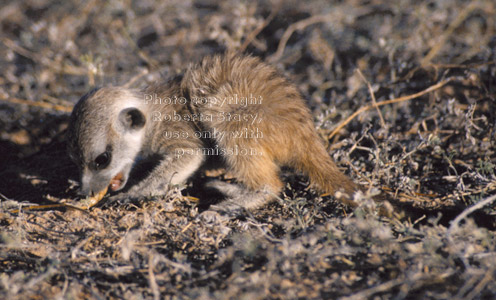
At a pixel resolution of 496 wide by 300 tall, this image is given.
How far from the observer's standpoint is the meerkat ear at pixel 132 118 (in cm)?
377

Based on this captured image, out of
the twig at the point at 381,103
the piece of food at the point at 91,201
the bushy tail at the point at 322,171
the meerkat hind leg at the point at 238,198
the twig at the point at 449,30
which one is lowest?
the meerkat hind leg at the point at 238,198

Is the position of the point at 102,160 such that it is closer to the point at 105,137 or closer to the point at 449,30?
the point at 105,137

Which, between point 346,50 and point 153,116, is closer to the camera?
point 153,116

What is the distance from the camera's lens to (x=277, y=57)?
5.82 metres

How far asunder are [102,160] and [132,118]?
1.66 ft

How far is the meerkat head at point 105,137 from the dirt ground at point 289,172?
322 mm

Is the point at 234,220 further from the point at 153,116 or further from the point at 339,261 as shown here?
the point at 153,116

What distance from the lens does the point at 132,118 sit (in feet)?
12.6

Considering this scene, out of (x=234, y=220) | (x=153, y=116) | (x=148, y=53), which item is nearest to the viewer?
(x=234, y=220)

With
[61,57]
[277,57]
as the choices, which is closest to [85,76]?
[61,57]

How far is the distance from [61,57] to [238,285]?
5.14 m

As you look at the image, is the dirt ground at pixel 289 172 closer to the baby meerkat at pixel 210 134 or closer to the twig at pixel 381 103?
the twig at pixel 381 103

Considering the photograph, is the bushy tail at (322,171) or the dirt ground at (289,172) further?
the bushy tail at (322,171)

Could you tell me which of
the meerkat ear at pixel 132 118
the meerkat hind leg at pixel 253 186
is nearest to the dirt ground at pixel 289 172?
the meerkat hind leg at pixel 253 186
